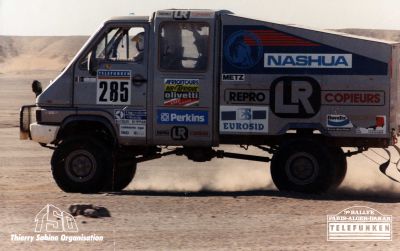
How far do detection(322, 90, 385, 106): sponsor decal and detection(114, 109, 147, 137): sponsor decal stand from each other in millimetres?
2705

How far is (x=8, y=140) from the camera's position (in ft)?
80.1

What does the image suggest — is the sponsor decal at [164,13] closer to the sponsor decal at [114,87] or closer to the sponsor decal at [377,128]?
the sponsor decal at [114,87]

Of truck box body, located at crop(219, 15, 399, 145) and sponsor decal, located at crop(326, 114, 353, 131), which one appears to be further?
sponsor decal, located at crop(326, 114, 353, 131)

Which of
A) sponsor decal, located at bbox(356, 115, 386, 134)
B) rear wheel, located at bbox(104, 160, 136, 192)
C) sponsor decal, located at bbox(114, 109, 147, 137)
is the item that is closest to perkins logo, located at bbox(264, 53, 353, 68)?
sponsor decal, located at bbox(356, 115, 386, 134)

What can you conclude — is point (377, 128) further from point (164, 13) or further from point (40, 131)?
point (40, 131)

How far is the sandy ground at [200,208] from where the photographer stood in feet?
34.7

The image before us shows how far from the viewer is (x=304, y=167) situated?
1405 cm

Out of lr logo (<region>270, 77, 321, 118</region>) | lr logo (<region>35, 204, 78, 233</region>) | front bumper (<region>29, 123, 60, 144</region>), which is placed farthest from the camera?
front bumper (<region>29, 123, 60, 144</region>)

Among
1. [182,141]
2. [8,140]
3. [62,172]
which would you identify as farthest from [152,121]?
[8,140]

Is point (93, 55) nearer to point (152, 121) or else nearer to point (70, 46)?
point (152, 121)

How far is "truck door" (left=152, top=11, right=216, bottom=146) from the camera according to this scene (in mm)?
14008

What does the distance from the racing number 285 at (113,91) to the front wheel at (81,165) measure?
67 centimetres

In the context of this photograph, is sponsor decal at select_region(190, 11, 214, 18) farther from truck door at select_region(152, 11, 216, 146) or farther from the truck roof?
the truck roof

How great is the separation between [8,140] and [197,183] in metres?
9.53
